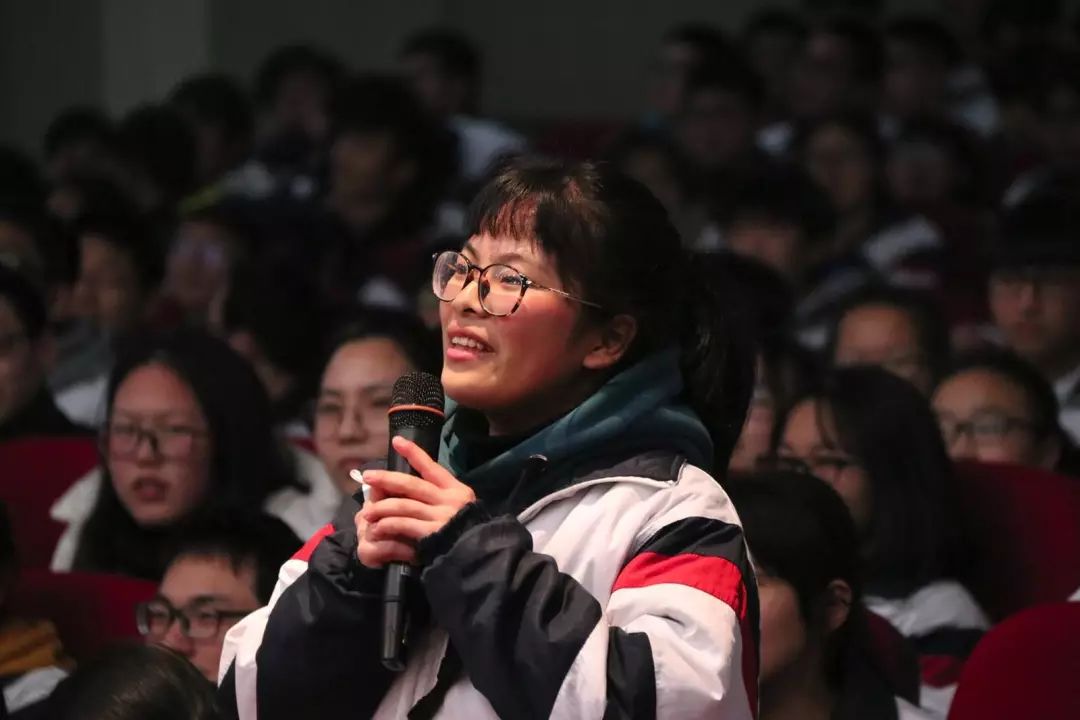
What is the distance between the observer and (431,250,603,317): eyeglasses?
170 cm

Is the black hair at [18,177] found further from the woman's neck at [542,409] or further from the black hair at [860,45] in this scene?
the woman's neck at [542,409]

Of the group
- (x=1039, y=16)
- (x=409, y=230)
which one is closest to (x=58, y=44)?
(x=409, y=230)

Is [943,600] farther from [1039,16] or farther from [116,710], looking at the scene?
[1039,16]

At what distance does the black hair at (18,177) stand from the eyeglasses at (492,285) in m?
3.87

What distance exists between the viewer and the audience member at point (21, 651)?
8.61 ft

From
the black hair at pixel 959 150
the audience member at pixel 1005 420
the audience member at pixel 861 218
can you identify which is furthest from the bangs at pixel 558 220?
the black hair at pixel 959 150

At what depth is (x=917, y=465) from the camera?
Result: 9.83ft

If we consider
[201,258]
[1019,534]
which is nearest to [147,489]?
[1019,534]

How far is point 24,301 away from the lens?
382 centimetres

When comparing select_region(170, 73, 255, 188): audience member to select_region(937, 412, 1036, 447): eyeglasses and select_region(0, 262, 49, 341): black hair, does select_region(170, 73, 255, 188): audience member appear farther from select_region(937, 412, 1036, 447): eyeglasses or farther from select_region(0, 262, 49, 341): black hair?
select_region(937, 412, 1036, 447): eyeglasses

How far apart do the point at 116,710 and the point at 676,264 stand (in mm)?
881

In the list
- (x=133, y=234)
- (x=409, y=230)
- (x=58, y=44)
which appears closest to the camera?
(x=133, y=234)

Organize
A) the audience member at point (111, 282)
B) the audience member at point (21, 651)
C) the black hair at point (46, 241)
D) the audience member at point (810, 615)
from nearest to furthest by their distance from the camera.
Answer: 1. the audience member at point (810, 615)
2. the audience member at point (21, 651)
3. the black hair at point (46, 241)
4. the audience member at point (111, 282)

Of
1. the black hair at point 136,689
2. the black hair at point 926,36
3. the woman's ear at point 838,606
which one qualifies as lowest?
the black hair at point 136,689
